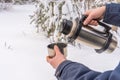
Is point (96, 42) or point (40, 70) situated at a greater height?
point (96, 42)

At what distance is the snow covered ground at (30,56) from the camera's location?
10.0 feet

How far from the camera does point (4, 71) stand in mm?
3094

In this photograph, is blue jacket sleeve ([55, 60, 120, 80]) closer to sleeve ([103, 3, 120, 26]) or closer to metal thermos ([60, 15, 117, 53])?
metal thermos ([60, 15, 117, 53])

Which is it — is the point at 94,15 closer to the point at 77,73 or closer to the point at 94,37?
the point at 94,37

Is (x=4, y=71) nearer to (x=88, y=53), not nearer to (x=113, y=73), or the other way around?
(x=88, y=53)

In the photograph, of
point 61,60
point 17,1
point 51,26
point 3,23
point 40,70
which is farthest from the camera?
point 17,1

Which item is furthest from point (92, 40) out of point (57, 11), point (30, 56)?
point (57, 11)

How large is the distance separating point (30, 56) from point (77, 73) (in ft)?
7.12

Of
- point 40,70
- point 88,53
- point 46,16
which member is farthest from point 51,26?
point 40,70

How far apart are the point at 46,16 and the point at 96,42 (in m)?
2.18

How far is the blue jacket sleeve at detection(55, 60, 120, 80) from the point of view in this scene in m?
1.32

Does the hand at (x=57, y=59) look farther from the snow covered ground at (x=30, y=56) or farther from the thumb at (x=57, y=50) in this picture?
the snow covered ground at (x=30, y=56)

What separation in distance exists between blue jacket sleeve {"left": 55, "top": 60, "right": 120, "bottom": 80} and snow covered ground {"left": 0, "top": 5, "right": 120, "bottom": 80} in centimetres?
146

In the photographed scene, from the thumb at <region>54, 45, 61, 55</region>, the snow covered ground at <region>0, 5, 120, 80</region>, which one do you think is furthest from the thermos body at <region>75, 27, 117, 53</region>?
the snow covered ground at <region>0, 5, 120, 80</region>
